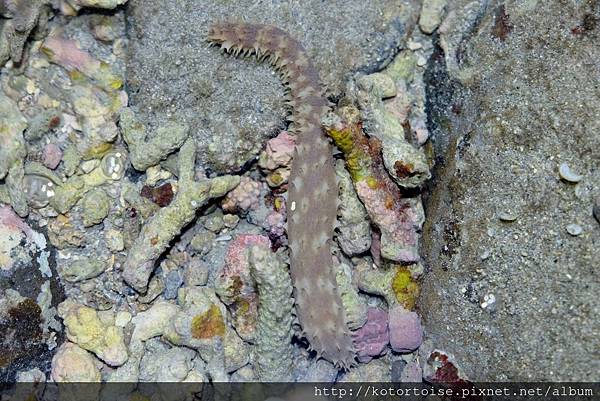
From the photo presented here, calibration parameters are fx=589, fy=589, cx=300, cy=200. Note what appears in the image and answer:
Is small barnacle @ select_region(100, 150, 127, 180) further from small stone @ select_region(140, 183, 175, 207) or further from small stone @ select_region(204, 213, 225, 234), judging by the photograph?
small stone @ select_region(204, 213, 225, 234)

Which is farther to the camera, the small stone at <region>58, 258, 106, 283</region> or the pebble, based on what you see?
the pebble

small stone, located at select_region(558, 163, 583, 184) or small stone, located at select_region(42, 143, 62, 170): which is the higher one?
small stone, located at select_region(558, 163, 583, 184)

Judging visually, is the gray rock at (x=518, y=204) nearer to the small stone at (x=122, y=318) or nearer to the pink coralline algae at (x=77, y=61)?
the small stone at (x=122, y=318)

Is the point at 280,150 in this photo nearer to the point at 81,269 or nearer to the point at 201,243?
the point at 201,243

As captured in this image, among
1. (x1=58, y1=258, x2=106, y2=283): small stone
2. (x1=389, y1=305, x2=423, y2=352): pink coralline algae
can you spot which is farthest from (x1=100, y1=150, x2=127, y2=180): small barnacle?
(x1=389, y1=305, x2=423, y2=352): pink coralline algae

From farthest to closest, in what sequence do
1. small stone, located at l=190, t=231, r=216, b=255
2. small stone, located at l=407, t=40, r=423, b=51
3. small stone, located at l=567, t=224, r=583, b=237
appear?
1. small stone, located at l=407, t=40, r=423, b=51
2. small stone, located at l=190, t=231, r=216, b=255
3. small stone, located at l=567, t=224, r=583, b=237

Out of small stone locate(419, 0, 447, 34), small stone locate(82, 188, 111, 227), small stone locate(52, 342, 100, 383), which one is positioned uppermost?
small stone locate(419, 0, 447, 34)

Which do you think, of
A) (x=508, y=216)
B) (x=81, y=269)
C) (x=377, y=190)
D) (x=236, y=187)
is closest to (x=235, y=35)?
(x=236, y=187)
